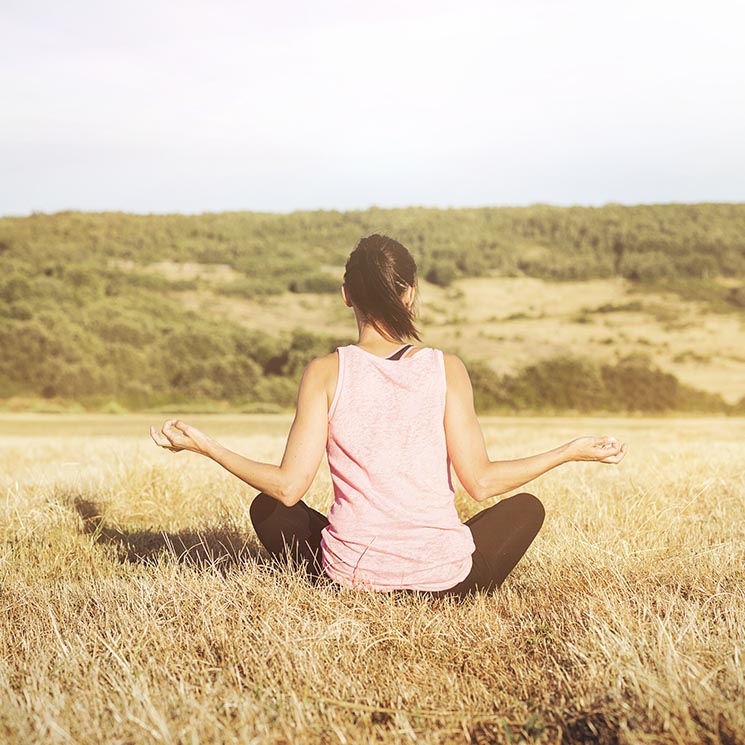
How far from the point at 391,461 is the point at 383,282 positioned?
26.5 inches

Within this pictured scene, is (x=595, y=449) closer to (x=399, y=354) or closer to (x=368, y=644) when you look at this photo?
(x=399, y=354)

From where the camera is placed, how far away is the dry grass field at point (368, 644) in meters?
2.54

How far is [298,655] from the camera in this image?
3.00 metres

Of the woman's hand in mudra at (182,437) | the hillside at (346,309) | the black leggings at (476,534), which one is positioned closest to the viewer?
the woman's hand in mudra at (182,437)

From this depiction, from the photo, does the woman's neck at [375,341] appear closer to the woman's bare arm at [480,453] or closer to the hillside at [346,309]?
the woman's bare arm at [480,453]

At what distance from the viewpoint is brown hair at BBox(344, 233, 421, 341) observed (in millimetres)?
3445

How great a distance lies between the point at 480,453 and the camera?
11.6 feet

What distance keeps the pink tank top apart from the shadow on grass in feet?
4.85

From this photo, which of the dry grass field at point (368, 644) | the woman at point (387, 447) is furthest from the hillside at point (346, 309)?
the woman at point (387, 447)

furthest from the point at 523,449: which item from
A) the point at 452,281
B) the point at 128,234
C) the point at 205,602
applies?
the point at 128,234

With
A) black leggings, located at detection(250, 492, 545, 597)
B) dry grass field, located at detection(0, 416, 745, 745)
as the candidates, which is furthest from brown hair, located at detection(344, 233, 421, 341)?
dry grass field, located at detection(0, 416, 745, 745)

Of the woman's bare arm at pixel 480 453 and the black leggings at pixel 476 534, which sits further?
the black leggings at pixel 476 534

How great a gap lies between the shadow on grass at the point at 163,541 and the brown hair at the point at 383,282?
6.17 ft

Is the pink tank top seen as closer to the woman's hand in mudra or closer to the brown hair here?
the brown hair
